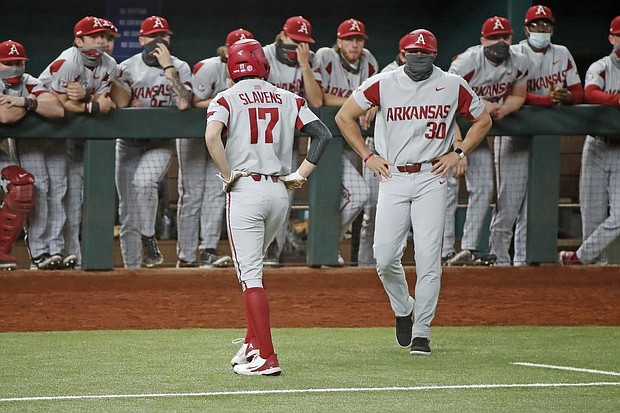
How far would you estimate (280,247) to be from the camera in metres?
9.94

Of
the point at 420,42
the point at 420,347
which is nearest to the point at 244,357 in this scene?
the point at 420,347

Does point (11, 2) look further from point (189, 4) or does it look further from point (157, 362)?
point (157, 362)

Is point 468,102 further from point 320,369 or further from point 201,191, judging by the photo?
point 201,191

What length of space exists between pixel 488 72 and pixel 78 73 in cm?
335

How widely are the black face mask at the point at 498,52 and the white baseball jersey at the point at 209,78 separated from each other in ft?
7.09

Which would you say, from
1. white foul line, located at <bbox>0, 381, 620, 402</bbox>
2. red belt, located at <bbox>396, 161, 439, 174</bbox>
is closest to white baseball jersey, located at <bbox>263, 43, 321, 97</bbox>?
red belt, located at <bbox>396, 161, 439, 174</bbox>

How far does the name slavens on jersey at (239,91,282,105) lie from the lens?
617 cm

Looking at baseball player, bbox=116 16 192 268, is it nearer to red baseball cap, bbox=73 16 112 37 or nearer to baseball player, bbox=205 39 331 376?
Result: red baseball cap, bbox=73 16 112 37

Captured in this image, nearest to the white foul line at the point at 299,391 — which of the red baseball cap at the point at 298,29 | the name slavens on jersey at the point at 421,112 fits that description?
the name slavens on jersey at the point at 421,112

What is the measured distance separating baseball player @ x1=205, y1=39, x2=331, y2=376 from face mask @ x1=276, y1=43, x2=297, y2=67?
346 centimetres

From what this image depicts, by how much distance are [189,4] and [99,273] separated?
567 centimetres

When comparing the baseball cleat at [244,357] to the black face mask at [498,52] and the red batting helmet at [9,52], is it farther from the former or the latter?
the black face mask at [498,52]

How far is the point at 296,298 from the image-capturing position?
30.9ft

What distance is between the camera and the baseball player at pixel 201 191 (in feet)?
31.6
